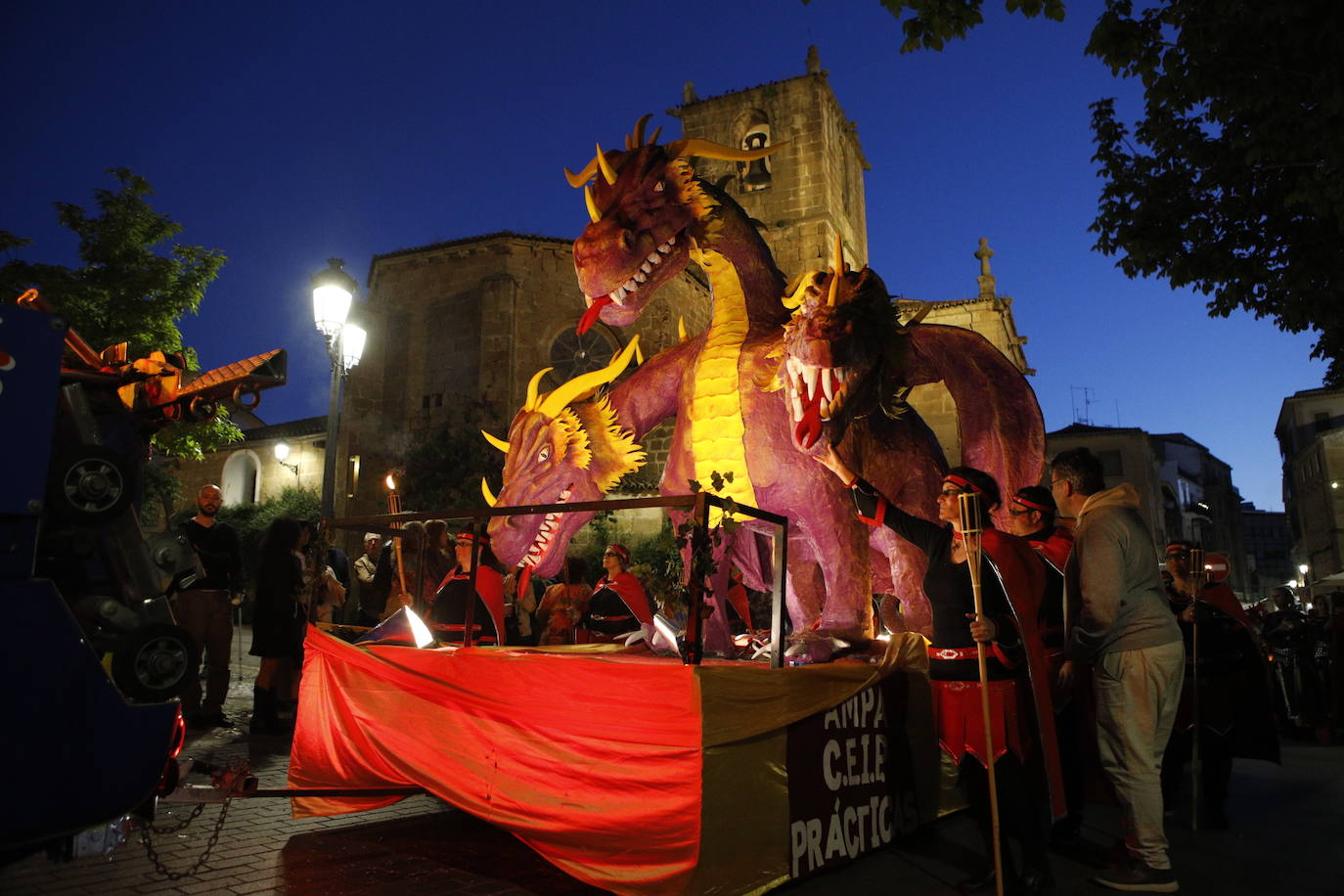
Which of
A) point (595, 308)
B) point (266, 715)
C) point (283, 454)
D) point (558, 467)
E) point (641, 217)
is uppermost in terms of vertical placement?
point (283, 454)

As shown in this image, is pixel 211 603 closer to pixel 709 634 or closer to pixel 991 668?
pixel 709 634

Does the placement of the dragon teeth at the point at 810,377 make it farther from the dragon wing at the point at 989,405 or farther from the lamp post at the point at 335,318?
the lamp post at the point at 335,318

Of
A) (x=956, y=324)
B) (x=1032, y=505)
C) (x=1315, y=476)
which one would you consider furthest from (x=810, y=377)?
(x=1315, y=476)

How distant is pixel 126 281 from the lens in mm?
14539

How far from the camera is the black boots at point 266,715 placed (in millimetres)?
7082

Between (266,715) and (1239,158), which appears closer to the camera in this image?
(266,715)

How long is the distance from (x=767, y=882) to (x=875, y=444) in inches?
93.5

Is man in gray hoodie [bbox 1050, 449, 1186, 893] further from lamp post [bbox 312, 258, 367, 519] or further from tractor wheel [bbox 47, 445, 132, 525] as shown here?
lamp post [bbox 312, 258, 367, 519]

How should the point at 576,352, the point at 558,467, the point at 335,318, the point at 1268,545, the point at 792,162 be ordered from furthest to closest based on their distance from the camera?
1. the point at 1268,545
2. the point at 792,162
3. the point at 576,352
4. the point at 335,318
5. the point at 558,467

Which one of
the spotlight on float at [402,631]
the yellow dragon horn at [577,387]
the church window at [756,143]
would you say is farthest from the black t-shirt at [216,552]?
the church window at [756,143]

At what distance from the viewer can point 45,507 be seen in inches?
105

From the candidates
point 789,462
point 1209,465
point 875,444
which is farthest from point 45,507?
point 1209,465

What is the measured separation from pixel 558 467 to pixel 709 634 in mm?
1383

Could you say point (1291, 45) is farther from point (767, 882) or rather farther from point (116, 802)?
point (116, 802)
